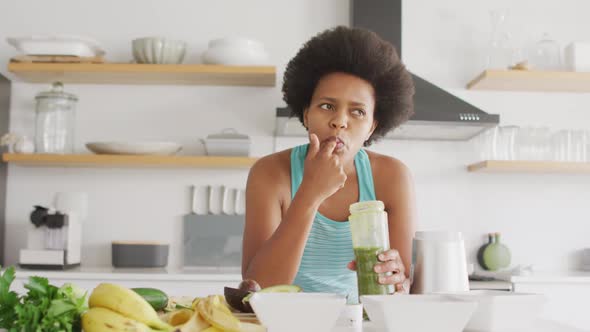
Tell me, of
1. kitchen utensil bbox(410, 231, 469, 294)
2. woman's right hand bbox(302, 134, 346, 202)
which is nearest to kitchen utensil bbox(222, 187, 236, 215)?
woman's right hand bbox(302, 134, 346, 202)

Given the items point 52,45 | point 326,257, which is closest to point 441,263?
point 326,257

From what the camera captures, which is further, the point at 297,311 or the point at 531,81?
the point at 531,81

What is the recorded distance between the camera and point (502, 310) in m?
1.10

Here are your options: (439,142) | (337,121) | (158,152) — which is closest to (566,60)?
(439,142)

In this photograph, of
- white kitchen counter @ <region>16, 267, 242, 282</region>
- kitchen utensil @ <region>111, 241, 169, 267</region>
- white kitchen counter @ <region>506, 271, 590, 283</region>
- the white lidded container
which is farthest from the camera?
the white lidded container

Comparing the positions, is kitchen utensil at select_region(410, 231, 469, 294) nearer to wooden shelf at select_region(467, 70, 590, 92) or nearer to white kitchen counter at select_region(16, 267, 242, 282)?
white kitchen counter at select_region(16, 267, 242, 282)

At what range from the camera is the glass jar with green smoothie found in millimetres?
1313

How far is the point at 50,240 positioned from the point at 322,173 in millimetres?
2192

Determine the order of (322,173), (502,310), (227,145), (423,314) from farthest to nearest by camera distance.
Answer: (227,145) < (322,173) < (502,310) < (423,314)

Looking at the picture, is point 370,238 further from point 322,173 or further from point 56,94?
point 56,94

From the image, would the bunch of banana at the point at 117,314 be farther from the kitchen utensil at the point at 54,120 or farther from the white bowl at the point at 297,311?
the kitchen utensil at the point at 54,120

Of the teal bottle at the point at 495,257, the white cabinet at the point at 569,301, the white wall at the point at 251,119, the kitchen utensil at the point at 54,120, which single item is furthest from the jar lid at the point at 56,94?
the white cabinet at the point at 569,301

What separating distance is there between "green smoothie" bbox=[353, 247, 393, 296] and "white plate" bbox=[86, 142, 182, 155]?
234cm

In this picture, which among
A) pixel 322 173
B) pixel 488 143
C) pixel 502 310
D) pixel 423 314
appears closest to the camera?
pixel 423 314
